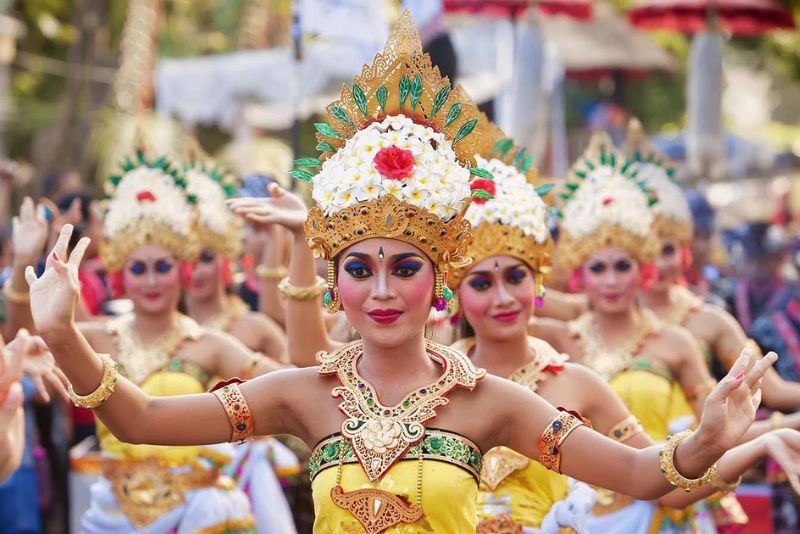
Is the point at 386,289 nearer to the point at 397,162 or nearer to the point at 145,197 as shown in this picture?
the point at 397,162

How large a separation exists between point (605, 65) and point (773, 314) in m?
13.3

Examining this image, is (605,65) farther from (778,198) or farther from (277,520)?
(277,520)

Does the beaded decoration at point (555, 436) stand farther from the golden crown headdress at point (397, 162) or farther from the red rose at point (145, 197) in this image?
the red rose at point (145, 197)

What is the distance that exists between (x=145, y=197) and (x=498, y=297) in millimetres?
2260

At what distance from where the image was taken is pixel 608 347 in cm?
677

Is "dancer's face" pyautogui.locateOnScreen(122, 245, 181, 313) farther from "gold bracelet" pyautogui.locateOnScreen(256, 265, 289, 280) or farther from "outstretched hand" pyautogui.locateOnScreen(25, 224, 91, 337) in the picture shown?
"outstretched hand" pyautogui.locateOnScreen(25, 224, 91, 337)

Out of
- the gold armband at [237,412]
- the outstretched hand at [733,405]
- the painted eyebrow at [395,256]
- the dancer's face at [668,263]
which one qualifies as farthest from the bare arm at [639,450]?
the dancer's face at [668,263]

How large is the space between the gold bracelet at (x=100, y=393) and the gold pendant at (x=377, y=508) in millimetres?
701

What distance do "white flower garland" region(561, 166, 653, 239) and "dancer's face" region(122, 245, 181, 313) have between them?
1921 mm

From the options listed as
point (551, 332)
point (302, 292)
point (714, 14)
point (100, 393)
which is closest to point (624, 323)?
point (551, 332)

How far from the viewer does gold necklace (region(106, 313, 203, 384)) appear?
6.51m

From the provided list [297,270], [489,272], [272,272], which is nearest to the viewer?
[297,270]

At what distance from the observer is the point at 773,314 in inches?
346

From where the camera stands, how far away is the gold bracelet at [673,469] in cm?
382
